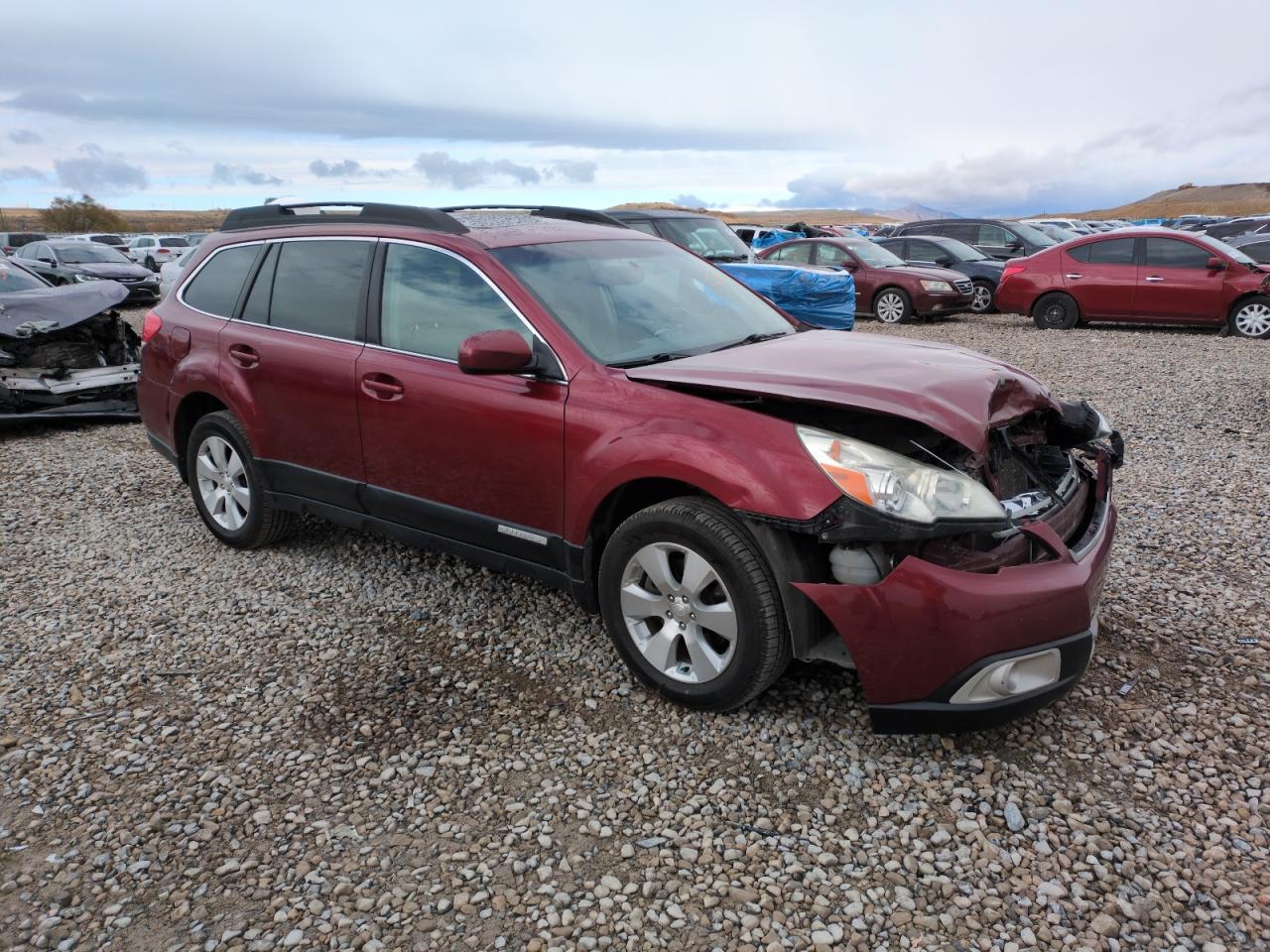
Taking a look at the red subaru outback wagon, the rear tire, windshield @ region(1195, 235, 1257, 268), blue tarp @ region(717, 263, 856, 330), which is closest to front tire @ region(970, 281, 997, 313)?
the rear tire

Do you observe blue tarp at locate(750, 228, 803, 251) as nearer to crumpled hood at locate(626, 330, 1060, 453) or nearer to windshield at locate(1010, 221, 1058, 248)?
windshield at locate(1010, 221, 1058, 248)

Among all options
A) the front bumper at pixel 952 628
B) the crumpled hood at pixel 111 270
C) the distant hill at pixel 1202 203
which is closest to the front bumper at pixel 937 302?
the front bumper at pixel 952 628

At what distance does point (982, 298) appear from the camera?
1612cm

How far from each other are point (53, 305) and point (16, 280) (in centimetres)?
136

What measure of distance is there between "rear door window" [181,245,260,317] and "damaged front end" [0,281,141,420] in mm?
3269

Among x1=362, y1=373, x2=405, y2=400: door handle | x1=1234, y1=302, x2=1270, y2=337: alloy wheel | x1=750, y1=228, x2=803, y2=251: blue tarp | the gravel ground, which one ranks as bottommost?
the gravel ground

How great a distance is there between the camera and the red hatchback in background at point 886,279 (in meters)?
14.5

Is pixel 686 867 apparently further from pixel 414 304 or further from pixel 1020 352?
pixel 1020 352

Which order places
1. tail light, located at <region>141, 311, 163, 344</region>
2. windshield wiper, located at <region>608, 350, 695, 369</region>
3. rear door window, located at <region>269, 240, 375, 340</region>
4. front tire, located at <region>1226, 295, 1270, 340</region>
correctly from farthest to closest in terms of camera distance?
front tire, located at <region>1226, 295, 1270, 340</region> < tail light, located at <region>141, 311, 163, 344</region> < rear door window, located at <region>269, 240, 375, 340</region> < windshield wiper, located at <region>608, 350, 695, 369</region>

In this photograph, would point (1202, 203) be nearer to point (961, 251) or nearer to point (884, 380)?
point (961, 251)

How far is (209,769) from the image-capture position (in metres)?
3.08

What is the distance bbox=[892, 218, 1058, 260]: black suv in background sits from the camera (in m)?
17.9

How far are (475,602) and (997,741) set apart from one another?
2327mm

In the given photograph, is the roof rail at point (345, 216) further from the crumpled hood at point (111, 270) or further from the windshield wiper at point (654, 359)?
the crumpled hood at point (111, 270)
